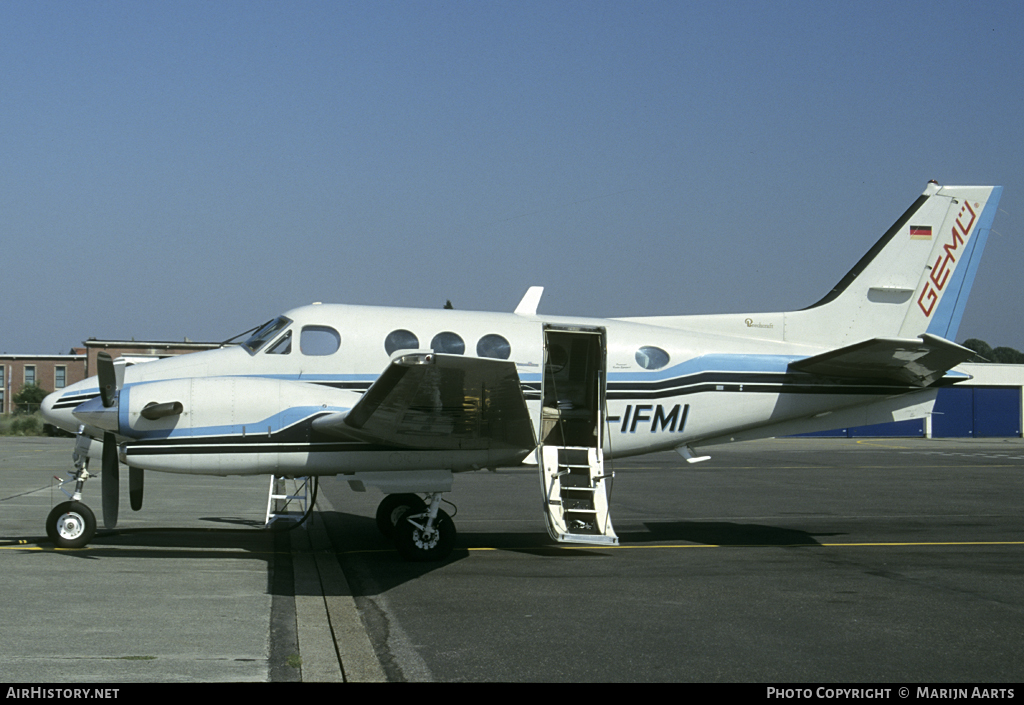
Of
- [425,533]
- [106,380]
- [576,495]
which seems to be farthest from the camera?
[576,495]

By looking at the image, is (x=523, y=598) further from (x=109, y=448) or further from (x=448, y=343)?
(x=109, y=448)

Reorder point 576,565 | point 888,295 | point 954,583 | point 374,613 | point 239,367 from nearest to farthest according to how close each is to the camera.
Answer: point 374,613 < point 954,583 < point 576,565 < point 239,367 < point 888,295

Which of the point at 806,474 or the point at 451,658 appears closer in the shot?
the point at 451,658

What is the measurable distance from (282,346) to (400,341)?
1437mm

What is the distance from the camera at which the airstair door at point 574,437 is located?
32.8 ft

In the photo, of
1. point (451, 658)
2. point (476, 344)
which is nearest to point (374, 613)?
point (451, 658)

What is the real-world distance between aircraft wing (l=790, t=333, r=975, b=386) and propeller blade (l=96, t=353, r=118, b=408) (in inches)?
332

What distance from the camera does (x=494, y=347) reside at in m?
11.1

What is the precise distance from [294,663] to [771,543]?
24.9 ft

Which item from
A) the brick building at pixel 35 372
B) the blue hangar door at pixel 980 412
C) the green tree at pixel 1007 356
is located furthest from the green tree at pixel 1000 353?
the brick building at pixel 35 372

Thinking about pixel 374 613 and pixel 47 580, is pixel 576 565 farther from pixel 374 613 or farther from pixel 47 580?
pixel 47 580

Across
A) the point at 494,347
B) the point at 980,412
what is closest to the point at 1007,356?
the point at 980,412

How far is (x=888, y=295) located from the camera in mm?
12680

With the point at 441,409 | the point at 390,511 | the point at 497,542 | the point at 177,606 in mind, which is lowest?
the point at 497,542
